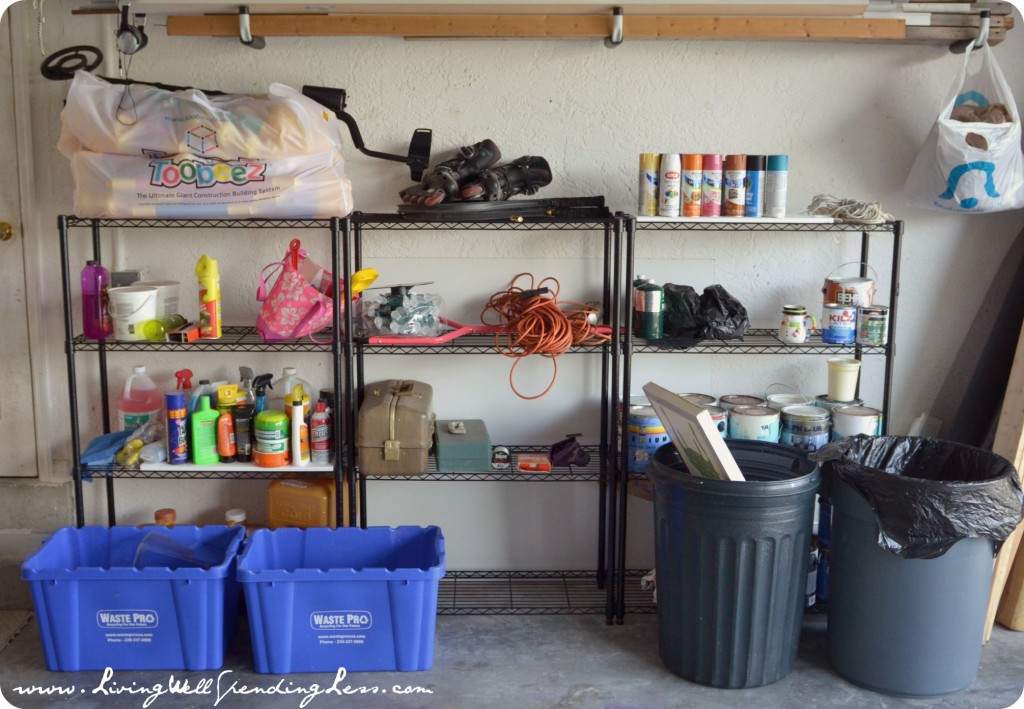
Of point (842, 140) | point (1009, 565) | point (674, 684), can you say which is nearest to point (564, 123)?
point (842, 140)

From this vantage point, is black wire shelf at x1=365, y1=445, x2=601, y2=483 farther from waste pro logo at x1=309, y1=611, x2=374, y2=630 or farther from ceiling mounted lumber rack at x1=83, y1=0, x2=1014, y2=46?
ceiling mounted lumber rack at x1=83, y1=0, x2=1014, y2=46

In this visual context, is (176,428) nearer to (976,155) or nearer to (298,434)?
(298,434)

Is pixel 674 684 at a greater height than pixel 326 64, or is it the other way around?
pixel 326 64

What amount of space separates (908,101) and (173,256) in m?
2.53

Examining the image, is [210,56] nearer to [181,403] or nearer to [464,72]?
[464,72]

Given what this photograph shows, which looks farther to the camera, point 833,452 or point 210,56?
point 210,56

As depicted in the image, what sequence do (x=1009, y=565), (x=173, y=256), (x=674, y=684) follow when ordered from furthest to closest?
(x=173, y=256) < (x=1009, y=565) < (x=674, y=684)

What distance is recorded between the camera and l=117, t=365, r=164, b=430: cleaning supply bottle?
325cm

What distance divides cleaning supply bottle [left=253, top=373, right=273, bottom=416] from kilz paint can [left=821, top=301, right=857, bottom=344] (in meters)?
1.82

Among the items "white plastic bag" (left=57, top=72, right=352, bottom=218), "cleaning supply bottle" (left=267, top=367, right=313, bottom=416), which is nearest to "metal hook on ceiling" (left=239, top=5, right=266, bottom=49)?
"white plastic bag" (left=57, top=72, right=352, bottom=218)

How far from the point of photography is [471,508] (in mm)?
3533

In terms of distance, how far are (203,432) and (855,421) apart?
2.04 meters

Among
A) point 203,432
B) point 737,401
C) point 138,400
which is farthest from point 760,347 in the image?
point 138,400

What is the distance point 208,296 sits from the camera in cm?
306
